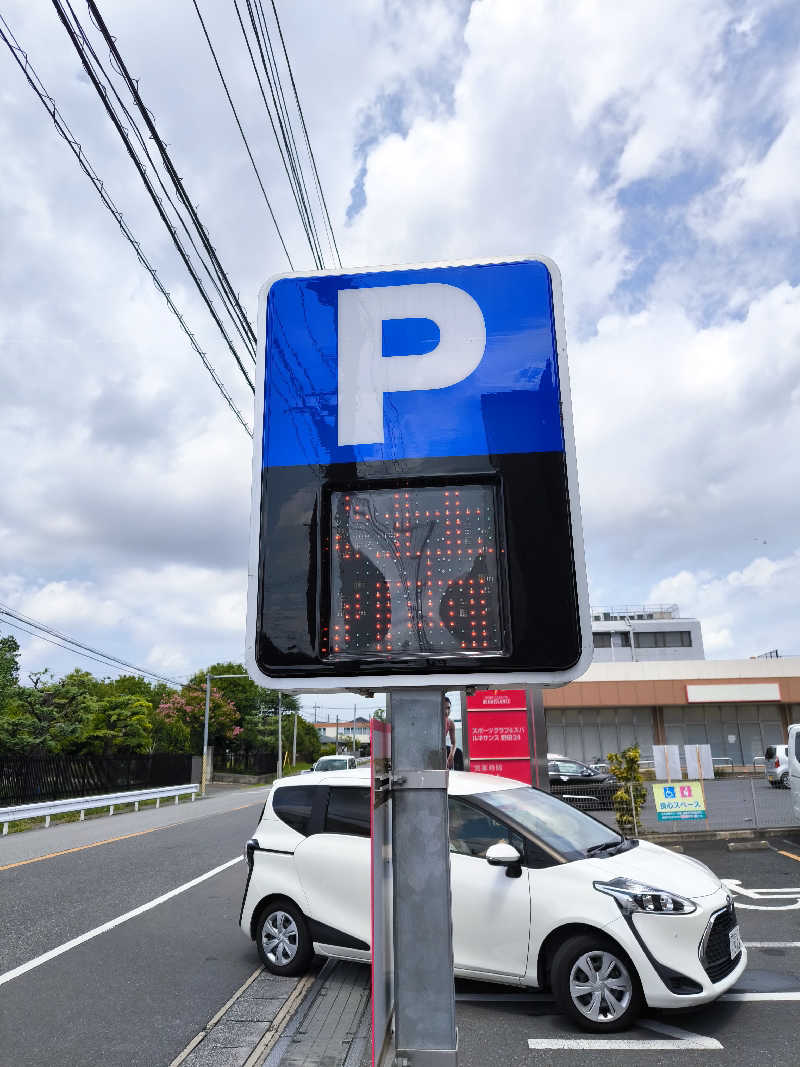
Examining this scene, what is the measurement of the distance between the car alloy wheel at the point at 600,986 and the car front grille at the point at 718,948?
21.5 inches

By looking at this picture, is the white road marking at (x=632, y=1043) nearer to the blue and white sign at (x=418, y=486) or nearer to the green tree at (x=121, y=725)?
the blue and white sign at (x=418, y=486)

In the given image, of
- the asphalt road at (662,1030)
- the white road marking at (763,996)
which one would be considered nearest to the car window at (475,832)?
the asphalt road at (662,1030)

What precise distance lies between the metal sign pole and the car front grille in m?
4.19

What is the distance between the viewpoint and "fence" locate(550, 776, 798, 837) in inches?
535

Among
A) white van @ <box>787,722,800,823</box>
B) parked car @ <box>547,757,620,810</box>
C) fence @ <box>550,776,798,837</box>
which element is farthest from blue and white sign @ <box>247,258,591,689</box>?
parked car @ <box>547,757,620,810</box>

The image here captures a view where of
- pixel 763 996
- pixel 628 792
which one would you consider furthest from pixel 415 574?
pixel 628 792

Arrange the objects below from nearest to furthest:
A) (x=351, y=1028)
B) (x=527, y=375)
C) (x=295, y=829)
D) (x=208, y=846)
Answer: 1. (x=527, y=375)
2. (x=351, y=1028)
3. (x=295, y=829)
4. (x=208, y=846)

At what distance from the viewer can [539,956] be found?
565cm

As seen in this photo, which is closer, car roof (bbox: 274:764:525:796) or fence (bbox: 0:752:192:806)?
car roof (bbox: 274:764:525:796)

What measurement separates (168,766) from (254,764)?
20.7 m

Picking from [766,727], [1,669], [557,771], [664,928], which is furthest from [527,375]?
[1,669]

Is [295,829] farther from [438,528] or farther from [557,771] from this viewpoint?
[557,771]

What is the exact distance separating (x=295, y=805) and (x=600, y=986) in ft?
10.1

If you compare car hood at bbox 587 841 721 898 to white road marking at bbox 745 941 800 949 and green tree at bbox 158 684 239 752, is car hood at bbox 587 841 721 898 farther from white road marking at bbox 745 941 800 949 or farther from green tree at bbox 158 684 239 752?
green tree at bbox 158 684 239 752
